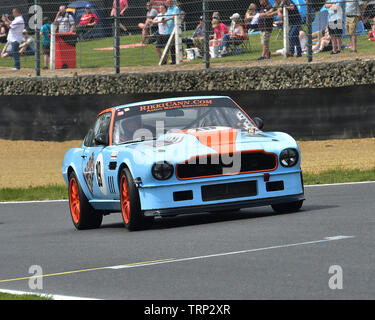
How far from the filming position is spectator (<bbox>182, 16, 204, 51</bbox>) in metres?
22.7

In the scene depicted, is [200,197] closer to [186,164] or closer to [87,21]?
[186,164]

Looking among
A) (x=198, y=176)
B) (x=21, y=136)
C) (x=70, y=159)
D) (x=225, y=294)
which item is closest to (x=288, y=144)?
(x=198, y=176)

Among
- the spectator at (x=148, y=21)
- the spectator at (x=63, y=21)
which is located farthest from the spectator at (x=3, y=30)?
the spectator at (x=148, y=21)

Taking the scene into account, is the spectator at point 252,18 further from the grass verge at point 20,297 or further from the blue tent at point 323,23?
the grass verge at point 20,297

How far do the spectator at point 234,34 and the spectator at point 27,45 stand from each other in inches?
205

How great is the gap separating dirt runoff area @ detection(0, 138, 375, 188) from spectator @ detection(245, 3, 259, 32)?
292 centimetres

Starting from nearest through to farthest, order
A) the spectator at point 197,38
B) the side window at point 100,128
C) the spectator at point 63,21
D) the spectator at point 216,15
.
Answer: the side window at point 100,128, the spectator at point 216,15, the spectator at point 197,38, the spectator at point 63,21

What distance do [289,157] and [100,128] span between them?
258 cm

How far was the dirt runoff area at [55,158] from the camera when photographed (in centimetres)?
1845

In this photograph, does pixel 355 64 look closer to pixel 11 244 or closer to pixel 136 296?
pixel 11 244

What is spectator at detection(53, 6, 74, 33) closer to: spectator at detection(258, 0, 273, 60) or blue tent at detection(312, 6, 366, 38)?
→ spectator at detection(258, 0, 273, 60)

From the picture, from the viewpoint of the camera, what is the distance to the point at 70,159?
40.3 ft

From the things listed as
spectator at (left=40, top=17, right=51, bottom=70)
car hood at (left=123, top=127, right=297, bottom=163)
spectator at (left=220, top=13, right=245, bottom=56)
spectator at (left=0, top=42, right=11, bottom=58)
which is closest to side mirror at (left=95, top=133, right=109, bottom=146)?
car hood at (left=123, top=127, right=297, bottom=163)

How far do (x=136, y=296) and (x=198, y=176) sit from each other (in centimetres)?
374
